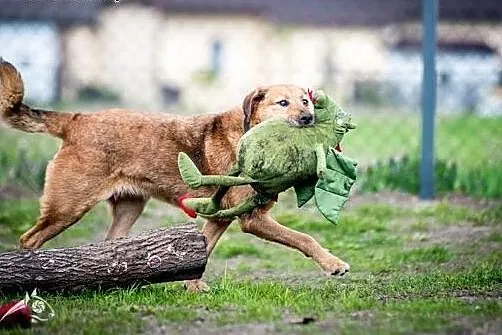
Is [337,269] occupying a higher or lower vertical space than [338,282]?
higher

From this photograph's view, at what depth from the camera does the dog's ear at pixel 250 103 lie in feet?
22.2

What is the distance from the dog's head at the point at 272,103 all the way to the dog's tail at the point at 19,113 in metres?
1.16

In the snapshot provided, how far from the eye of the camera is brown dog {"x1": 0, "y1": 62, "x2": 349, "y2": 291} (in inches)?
271

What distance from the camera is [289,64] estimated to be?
25656 mm

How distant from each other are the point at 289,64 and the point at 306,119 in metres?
19.6

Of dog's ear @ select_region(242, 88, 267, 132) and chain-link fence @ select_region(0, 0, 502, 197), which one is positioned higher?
dog's ear @ select_region(242, 88, 267, 132)

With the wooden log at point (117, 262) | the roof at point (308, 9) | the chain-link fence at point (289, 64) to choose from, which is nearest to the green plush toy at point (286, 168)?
the wooden log at point (117, 262)

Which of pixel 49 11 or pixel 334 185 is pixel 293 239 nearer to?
pixel 334 185

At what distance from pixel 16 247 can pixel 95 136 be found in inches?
50.6

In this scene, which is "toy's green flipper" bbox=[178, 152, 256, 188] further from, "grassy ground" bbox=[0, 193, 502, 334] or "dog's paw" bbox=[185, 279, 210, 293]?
"dog's paw" bbox=[185, 279, 210, 293]

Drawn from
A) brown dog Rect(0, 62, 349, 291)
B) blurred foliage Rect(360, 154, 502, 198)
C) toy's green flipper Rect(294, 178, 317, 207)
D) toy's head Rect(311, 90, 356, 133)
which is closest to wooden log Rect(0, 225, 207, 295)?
toy's green flipper Rect(294, 178, 317, 207)

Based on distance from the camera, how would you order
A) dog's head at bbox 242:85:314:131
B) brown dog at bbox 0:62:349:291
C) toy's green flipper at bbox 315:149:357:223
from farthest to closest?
brown dog at bbox 0:62:349:291 → dog's head at bbox 242:85:314:131 → toy's green flipper at bbox 315:149:357:223

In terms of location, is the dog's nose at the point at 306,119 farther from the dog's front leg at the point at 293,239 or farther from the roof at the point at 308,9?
the roof at the point at 308,9

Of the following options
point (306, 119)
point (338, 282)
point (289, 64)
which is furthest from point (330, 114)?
point (289, 64)
